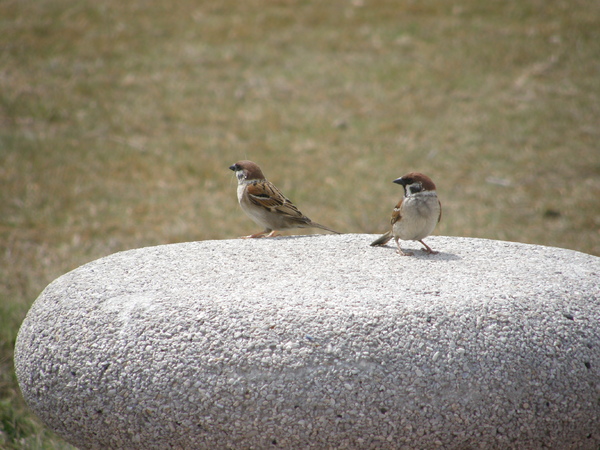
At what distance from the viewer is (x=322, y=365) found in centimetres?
267

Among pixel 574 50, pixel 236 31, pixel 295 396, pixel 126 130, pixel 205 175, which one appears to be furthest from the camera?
pixel 236 31

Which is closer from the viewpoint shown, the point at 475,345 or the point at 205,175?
the point at 475,345

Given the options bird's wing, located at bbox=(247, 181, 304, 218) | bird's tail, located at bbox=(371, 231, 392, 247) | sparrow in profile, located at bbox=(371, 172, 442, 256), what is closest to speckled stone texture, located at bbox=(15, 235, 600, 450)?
sparrow in profile, located at bbox=(371, 172, 442, 256)

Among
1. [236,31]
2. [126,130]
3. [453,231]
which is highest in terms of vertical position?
[236,31]

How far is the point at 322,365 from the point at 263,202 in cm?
191

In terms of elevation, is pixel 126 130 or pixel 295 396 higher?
pixel 126 130

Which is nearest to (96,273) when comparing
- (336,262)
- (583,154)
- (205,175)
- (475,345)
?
(336,262)

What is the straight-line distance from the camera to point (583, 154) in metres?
10.0

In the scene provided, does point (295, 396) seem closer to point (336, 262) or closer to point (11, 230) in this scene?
point (336, 262)

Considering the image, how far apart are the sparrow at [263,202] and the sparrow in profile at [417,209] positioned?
30.5 inches

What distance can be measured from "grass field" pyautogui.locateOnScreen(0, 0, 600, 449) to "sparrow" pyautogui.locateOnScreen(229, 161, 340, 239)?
7.50 feet

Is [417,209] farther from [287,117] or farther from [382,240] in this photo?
[287,117]

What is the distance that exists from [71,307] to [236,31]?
11.1 meters

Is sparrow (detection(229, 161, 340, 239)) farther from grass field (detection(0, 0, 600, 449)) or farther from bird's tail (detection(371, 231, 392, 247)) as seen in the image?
grass field (detection(0, 0, 600, 449))
